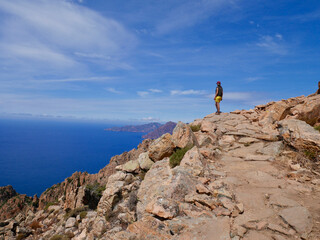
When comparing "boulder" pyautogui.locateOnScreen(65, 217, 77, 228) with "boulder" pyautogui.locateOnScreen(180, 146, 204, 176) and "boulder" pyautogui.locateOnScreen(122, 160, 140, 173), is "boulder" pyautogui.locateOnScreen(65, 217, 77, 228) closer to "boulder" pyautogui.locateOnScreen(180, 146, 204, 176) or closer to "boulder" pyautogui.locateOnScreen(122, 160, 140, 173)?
"boulder" pyautogui.locateOnScreen(122, 160, 140, 173)

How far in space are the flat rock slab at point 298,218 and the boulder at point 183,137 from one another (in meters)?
7.47

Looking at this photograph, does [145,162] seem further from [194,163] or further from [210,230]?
[210,230]

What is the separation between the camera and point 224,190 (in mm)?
7199

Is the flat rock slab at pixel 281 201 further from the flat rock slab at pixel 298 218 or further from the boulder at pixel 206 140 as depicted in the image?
the boulder at pixel 206 140

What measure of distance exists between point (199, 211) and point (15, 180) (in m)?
258

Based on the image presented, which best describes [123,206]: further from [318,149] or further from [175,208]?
[318,149]

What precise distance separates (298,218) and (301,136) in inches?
249

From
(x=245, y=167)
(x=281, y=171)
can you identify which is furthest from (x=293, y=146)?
(x=245, y=167)

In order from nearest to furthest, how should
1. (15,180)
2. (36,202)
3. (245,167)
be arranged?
(245,167)
(36,202)
(15,180)

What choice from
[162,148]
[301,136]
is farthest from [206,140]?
[301,136]

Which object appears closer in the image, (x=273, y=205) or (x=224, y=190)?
(x=273, y=205)

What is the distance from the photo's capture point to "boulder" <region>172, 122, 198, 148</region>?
13.0 m

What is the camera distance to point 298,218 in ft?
17.7

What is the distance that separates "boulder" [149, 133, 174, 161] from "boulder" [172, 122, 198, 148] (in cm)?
40
